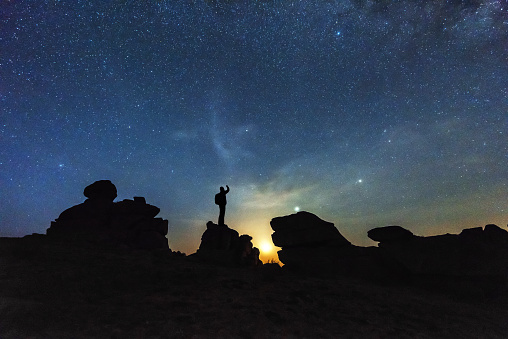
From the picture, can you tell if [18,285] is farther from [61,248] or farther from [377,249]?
[377,249]

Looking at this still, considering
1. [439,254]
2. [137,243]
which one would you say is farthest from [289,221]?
[137,243]

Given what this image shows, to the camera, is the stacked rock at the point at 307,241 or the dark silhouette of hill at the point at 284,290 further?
the stacked rock at the point at 307,241

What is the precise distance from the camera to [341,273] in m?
19.1

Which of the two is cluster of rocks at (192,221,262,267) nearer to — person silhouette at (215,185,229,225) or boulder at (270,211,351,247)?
person silhouette at (215,185,229,225)

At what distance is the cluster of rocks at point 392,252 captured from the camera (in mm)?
17438

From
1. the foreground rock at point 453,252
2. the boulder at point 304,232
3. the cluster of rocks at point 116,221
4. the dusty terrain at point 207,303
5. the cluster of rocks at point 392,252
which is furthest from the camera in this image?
the cluster of rocks at point 116,221

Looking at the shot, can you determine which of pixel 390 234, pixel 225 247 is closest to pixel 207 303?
pixel 225 247

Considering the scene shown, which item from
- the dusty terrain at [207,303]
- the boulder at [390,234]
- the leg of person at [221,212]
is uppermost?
the leg of person at [221,212]

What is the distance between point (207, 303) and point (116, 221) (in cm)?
2837

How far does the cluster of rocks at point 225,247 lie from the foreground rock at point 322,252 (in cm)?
404

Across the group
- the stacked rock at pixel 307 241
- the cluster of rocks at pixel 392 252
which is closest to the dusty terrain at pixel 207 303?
the cluster of rocks at pixel 392 252

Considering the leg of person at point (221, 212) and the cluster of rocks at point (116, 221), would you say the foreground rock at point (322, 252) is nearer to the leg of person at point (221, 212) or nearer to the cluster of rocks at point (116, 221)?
the leg of person at point (221, 212)

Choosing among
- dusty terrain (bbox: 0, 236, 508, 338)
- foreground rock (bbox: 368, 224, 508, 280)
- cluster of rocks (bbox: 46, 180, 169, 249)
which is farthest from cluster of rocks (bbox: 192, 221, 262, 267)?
foreground rock (bbox: 368, 224, 508, 280)

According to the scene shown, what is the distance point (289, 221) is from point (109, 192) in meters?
30.2
